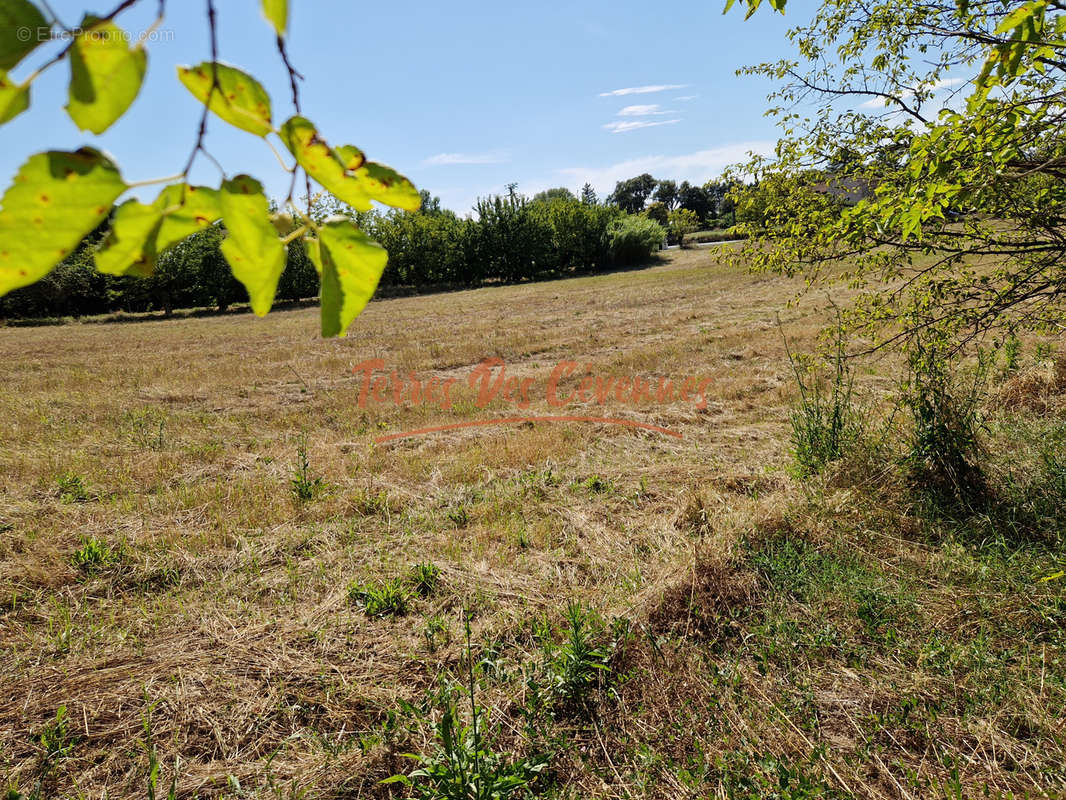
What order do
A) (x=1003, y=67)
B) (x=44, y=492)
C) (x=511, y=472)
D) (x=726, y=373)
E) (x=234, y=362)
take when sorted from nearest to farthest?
(x=1003, y=67), (x=44, y=492), (x=511, y=472), (x=726, y=373), (x=234, y=362)

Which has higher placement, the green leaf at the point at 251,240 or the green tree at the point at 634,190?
the green tree at the point at 634,190

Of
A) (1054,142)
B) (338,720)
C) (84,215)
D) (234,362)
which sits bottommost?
(338,720)

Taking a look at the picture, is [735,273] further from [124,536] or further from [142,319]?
[142,319]

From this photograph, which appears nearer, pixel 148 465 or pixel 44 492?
pixel 44 492

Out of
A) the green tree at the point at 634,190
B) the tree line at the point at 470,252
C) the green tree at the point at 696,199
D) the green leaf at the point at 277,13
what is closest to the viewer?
the green leaf at the point at 277,13

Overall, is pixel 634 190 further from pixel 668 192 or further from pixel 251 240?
pixel 251 240

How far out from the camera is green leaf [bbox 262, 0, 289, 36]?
49 centimetres

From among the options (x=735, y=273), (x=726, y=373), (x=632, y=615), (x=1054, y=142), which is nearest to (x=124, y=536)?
(x=632, y=615)

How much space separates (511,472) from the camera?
5.30 m

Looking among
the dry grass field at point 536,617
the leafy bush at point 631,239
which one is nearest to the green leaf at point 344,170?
the dry grass field at point 536,617

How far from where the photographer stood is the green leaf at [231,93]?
0.51 m

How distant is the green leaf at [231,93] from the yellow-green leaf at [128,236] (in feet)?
0.39

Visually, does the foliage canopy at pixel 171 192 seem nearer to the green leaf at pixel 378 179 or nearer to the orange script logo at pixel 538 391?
the green leaf at pixel 378 179

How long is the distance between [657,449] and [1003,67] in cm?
410
